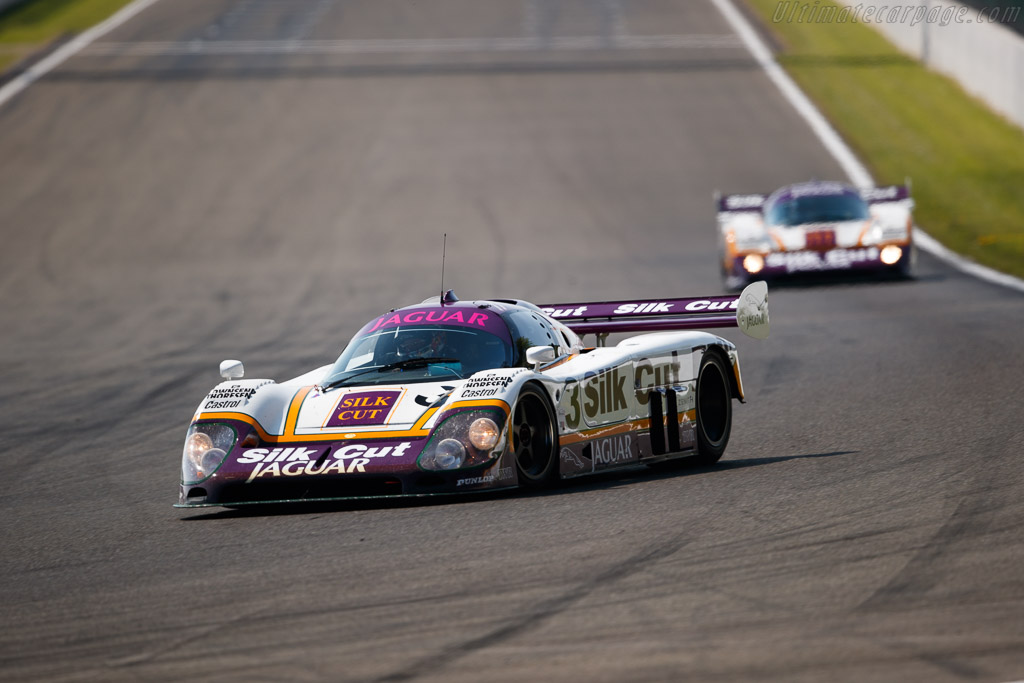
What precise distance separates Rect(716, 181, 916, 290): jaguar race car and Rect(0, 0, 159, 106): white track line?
1022 inches

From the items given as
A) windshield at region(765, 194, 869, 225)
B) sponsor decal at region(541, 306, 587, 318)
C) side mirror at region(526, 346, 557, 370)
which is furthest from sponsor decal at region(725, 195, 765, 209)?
side mirror at region(526, 346, 557, 370)

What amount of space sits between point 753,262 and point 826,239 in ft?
3.70

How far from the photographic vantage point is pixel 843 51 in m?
48.2

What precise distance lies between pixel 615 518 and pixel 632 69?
40.1 m

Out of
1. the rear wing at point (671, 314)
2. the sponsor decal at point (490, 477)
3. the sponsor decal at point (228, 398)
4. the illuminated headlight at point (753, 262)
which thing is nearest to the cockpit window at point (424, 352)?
the sponsor decal at point (228, 398)

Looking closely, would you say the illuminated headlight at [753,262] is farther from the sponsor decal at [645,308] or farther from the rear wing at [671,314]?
the sponsor decal at [645,308]

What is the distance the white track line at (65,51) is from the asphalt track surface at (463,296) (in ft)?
2.30

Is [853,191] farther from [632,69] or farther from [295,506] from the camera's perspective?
[632,69]

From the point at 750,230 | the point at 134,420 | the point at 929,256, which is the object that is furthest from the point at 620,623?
the point at 929,256

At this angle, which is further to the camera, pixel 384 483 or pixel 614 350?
pixel 614 350

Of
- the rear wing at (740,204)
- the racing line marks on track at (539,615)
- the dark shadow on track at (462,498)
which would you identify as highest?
the rear wing at (740,204)

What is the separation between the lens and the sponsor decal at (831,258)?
2339 centimetres

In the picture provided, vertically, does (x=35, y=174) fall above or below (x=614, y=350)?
above

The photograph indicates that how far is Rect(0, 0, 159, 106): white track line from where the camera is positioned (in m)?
44.3
